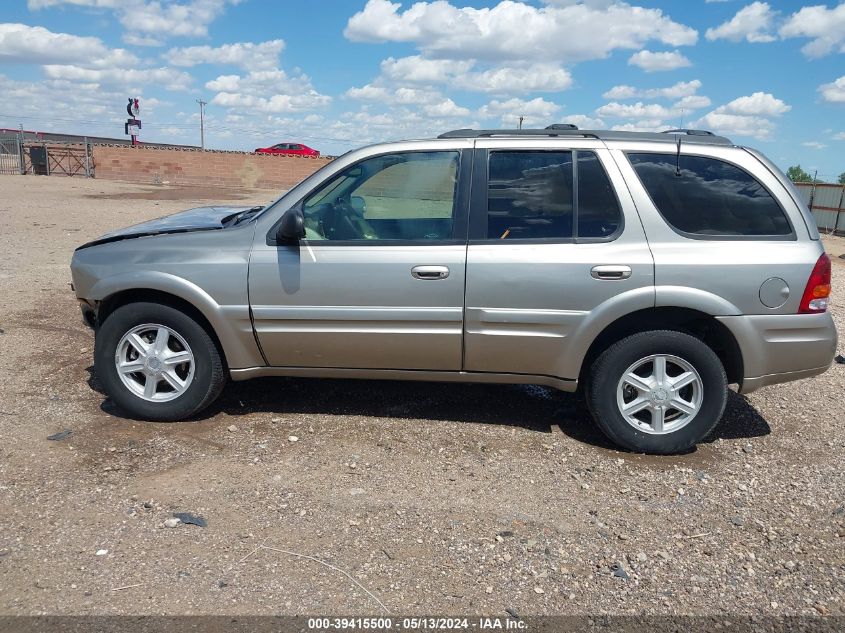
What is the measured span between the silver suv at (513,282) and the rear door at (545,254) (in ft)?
0.04

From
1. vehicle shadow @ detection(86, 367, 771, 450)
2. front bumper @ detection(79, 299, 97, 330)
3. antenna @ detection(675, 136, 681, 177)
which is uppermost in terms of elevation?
antenna @ detection(675, 136, 681, 177)

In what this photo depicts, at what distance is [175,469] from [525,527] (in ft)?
6.60

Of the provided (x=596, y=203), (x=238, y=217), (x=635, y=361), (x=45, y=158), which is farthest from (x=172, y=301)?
(x=45, y=158)

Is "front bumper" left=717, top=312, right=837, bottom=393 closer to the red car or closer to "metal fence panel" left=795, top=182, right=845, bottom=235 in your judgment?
"metal fence panel" left=795, top=182, right=845, bottom=235

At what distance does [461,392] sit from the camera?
17.9ft

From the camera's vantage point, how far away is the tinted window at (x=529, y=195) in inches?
170

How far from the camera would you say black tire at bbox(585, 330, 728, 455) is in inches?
168

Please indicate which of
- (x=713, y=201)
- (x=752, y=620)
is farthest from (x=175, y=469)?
(x=713, y=201)

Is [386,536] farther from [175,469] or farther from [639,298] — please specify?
[639,298]

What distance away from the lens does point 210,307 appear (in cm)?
443

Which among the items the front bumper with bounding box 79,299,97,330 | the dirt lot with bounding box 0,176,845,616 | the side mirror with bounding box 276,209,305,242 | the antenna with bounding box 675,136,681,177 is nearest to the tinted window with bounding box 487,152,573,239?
the antenna with bounding box 675,136,681,177

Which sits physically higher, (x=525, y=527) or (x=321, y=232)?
(x=321, y=232)

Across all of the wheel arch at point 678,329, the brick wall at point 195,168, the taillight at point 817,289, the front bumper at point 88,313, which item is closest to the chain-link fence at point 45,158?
the brick wall at point 195,168

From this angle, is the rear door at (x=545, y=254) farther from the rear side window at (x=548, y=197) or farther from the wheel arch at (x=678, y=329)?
the wheel arch at (x=678, y=329)
